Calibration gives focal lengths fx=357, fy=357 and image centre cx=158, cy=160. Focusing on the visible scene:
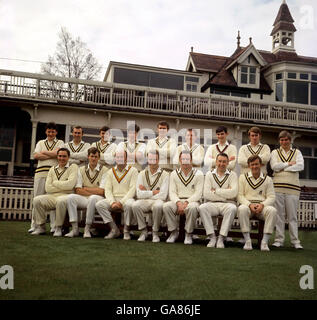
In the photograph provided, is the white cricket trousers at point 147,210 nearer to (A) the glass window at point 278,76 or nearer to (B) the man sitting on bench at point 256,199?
(B) the man sitting on bench at point 256,199

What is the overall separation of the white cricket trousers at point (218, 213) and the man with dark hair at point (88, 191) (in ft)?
6.14

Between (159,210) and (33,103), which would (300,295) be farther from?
(33,103)

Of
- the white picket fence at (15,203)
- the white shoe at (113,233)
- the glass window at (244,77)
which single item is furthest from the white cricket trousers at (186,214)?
the glass window at (244,77)

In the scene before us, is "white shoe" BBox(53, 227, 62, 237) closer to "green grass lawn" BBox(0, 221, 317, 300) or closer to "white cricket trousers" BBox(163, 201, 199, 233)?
"green grass lawn" BBox(0, 221, 317, 300)

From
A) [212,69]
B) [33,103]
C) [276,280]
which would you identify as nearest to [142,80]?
[212,69]

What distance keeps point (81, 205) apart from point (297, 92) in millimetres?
17829

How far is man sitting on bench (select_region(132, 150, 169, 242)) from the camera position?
19.7ft

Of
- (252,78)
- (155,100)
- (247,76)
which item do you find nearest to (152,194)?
(155,100)

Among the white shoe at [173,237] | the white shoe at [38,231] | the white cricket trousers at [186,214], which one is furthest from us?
the white shoe at [38,231]

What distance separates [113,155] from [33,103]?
8847 millimetres

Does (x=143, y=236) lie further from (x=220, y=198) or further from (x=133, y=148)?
(x=133, y=148)

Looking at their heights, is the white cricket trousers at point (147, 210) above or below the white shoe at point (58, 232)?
above

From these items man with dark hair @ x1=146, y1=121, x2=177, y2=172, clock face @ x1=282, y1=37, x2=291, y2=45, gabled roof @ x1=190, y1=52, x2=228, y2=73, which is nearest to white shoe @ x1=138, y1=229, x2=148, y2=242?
man with dark hair @ x1=146, y1=121, x2=177, y2=172

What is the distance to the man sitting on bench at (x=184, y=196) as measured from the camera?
589cm
